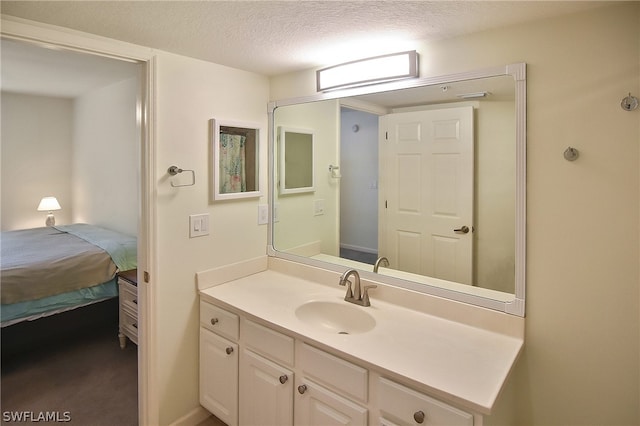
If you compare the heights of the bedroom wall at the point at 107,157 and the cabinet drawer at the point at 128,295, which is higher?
the bedroom wall at the point at 107,157

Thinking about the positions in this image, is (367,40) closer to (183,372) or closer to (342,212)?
(342,212)

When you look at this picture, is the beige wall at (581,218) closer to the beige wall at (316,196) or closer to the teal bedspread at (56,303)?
the beige wall at (316,196)

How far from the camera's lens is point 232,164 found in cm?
220

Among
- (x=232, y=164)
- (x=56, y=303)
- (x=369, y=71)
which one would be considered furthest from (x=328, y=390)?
(x=56, y=303)

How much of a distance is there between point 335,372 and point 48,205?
4.76 meters

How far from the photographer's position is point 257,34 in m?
1.59

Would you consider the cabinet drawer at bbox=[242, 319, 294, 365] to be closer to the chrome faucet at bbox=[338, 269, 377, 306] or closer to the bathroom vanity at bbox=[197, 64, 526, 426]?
the bathroom vanity at bbox=[197, 64, 526, 426]

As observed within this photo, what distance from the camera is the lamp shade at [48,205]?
4.59 metres

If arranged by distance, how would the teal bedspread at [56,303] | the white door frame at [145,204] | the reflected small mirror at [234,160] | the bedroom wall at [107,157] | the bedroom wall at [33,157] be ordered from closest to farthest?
the white door frame at [145,204] < the reflected small mirror at [234,160] < the teal bedspread at [56,303] < the bedroom wall at [107,157] < the bedroom wall at [33,157]

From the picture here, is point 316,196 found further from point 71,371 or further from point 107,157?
point 107,157

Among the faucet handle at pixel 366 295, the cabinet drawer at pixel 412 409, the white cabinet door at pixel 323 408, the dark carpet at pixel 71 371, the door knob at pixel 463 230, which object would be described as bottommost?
the dark carpet at pixel 71 371

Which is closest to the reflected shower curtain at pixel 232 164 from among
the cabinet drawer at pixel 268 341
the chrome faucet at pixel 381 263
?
the cabinet drawer at pixel 268 341

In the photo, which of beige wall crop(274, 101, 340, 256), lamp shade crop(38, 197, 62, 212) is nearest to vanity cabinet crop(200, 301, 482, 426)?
beige wall crop(274, 101, 340, 256)

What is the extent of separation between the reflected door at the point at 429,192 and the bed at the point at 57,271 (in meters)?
2.39
